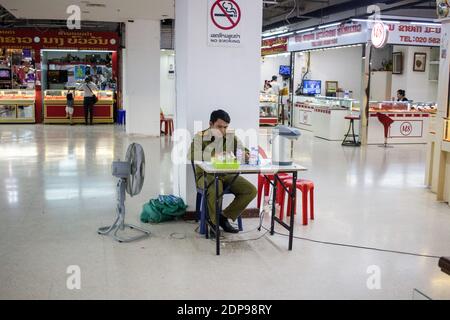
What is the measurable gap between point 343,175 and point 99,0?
19.6ft

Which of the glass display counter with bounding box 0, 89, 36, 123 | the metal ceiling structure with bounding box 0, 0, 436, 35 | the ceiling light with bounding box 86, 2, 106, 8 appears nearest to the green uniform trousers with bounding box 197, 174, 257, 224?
the ceiling light with bounding box 86, 2, 106, 8

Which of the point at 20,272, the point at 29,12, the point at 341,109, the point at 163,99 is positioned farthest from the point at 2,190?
the point at 163,99

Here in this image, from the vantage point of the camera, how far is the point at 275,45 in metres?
18.5

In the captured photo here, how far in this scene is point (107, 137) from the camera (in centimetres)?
1347

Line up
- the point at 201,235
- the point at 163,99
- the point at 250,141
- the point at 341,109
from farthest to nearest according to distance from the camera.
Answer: the point at 163,99 < the point at 341,109 < the point at 250,141 < the point at 201,235

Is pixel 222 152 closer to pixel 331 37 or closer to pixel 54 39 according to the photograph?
pixel 331 37

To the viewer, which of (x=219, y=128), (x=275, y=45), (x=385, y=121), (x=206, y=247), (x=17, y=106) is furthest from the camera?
(x=275, y=45)

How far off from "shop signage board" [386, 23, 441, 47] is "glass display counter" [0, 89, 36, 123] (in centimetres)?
1136

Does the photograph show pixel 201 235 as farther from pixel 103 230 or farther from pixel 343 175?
pixel 343 175

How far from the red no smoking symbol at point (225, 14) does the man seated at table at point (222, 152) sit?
110 cm

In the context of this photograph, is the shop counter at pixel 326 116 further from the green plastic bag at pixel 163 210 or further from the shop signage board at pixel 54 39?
the green plastic bag at pixel 163 210

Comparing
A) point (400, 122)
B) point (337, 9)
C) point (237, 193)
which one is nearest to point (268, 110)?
point (337, 9)

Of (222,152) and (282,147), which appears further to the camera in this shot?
(222,152)

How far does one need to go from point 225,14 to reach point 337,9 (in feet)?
28.7
